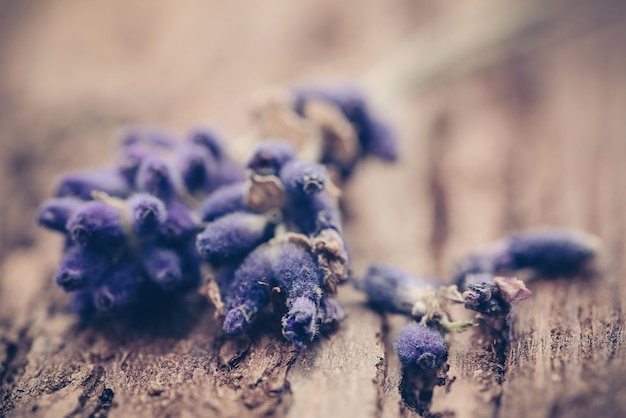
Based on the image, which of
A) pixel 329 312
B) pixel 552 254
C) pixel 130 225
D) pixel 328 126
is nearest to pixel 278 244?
pixel 329 312

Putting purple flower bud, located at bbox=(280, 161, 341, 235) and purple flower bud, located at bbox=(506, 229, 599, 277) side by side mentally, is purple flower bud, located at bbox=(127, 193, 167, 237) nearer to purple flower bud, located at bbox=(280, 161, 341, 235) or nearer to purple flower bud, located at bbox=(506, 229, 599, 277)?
purple flower bud, located at bbox=(280, 161, 341, 235)

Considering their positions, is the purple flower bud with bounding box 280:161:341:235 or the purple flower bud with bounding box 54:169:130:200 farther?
the purple flower bud with bounding box 54:169:130:200

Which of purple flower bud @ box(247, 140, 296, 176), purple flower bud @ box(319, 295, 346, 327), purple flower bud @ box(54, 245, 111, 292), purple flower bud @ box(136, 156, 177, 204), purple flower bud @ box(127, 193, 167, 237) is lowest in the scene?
purple flower bud @ box(54, 245, 111, 292)

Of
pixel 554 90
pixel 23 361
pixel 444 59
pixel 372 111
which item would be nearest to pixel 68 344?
pixel 23 361

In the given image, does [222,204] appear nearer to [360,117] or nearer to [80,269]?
[80,269]

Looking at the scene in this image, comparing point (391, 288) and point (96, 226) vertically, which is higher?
point (391, 288)

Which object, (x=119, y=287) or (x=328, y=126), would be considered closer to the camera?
(x=119, y=287)

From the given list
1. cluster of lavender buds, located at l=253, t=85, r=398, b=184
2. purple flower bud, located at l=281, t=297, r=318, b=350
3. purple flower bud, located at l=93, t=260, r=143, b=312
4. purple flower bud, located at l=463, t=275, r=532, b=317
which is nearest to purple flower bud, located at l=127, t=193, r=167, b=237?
purple flower bud, located at l=93, t=260, r=143, b=312
